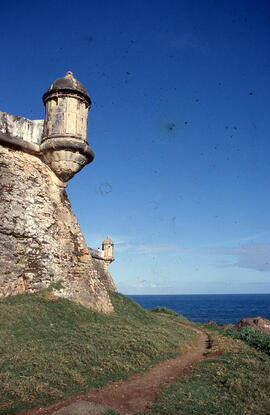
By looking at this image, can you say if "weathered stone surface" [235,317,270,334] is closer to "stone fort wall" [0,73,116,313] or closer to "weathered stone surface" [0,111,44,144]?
"stone fort wall" [0,73,116,313]

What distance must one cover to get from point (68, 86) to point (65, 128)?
6.28 ft

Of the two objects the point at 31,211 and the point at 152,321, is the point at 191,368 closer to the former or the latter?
the point at 152,321

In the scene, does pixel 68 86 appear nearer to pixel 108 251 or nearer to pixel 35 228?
pixel 35 228

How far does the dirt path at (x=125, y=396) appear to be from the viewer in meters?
5.17

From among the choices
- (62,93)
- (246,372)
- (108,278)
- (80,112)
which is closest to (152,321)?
(246,372)

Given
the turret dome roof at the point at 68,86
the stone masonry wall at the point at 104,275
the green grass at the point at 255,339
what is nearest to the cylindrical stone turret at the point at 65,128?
the turret dome roof at the point at 68,86

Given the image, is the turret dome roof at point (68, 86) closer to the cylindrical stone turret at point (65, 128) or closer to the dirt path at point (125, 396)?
the cylindrical stone turret at point (65, 128)

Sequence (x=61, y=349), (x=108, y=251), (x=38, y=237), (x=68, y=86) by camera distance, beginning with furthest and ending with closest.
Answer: (x=108, y=251) < (x=68, y=86) < (x=38, y=237) < (x=61, y=349)

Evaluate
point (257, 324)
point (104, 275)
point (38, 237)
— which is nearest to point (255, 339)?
point (257, 324)

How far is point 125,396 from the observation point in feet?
19.7

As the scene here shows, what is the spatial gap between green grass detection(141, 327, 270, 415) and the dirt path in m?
0.32

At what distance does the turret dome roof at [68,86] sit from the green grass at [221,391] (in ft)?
38.2

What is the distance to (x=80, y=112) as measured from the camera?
13219 mm

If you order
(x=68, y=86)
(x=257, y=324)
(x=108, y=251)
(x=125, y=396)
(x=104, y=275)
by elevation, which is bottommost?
(x=257, y=324)
